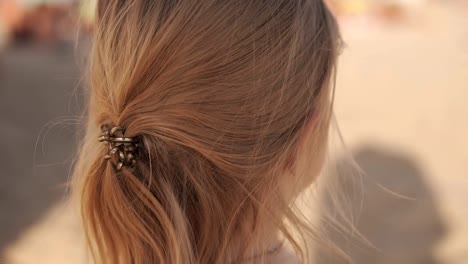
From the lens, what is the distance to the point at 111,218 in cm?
83

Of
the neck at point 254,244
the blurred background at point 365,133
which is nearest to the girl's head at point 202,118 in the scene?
the neck at point 254,244

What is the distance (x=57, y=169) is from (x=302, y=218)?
2341mm

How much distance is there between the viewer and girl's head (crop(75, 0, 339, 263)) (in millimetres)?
750

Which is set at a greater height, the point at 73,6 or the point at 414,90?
the point at 73,6

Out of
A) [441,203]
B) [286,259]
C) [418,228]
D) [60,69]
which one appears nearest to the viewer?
[286,259]

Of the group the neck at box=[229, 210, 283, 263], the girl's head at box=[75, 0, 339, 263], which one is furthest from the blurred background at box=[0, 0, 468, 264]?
the neck at box=[229, 210, 283, 263]

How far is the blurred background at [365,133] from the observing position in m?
2.29

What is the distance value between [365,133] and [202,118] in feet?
8.91

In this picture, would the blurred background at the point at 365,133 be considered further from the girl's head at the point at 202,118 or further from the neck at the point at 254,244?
the neck at the point at 254,244

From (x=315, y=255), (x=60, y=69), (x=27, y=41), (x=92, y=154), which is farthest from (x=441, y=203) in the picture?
(x=27, y=41)

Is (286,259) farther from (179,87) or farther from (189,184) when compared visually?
(179,87)

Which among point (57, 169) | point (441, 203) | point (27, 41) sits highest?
point (27, 41)

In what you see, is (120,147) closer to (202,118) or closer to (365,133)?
(202,118)

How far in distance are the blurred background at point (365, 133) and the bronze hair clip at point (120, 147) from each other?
22 cm
